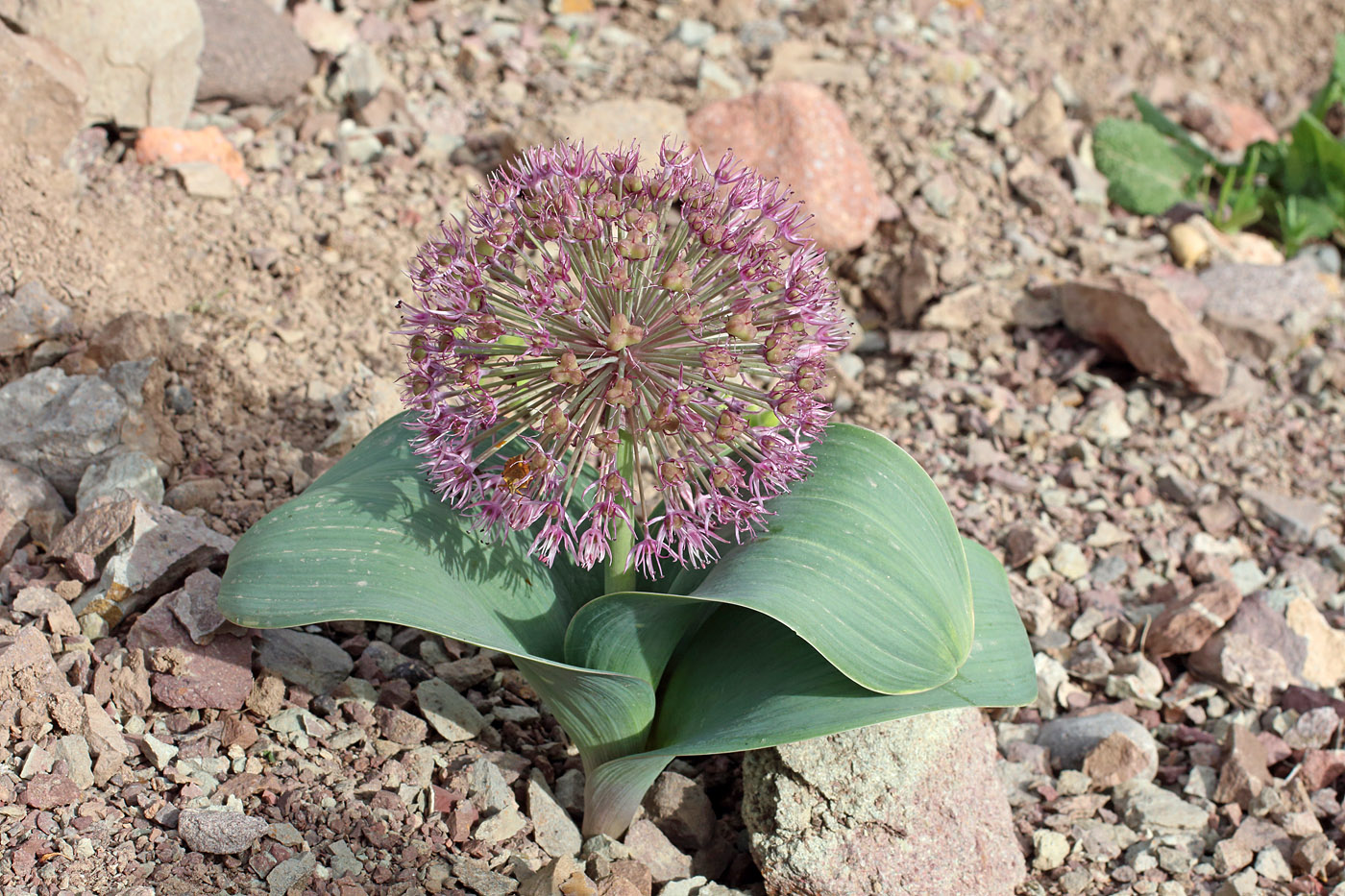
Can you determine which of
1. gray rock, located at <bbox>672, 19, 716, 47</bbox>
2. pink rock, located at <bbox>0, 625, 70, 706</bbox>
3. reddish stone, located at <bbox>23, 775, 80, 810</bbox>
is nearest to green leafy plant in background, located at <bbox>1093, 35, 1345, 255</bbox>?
gray rock, located at <bbox>672, 19, 716, 47</bbox>

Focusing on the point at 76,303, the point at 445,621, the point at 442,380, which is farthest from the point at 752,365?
the point at 76,303

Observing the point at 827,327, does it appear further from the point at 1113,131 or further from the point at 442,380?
the point at 1113,131

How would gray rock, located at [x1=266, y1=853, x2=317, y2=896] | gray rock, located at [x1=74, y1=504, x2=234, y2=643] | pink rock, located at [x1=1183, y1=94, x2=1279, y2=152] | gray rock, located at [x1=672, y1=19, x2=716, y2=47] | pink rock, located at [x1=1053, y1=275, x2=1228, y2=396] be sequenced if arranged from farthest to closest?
pink rock, located at [x1=1183, y1=94, x2=1279, y2=152], gray rock, located at [x1=672, y1=19, x2=716, y2=47], pink rock, located at [x1=1053, y1=275, x2=1228, y2=396], gray rock, located at [x1=74, y1=504, x2=234, y2=643], gray rock, located at [x1=266, y1=853, x2=317, y2=896]

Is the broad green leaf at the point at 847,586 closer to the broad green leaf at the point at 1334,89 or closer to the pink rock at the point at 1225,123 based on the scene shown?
the broad green leaf at the point at 1334,89

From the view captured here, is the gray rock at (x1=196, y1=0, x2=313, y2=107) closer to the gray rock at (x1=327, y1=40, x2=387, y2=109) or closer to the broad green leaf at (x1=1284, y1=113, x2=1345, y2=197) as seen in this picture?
the gray rock at (x1=327, y1=40, x2=387, y2=109)

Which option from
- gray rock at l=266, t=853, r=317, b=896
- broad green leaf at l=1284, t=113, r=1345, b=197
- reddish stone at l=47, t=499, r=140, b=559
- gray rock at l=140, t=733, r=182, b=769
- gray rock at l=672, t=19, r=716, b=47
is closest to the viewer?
gray rock at l=266, t=853, r=317, b=896
